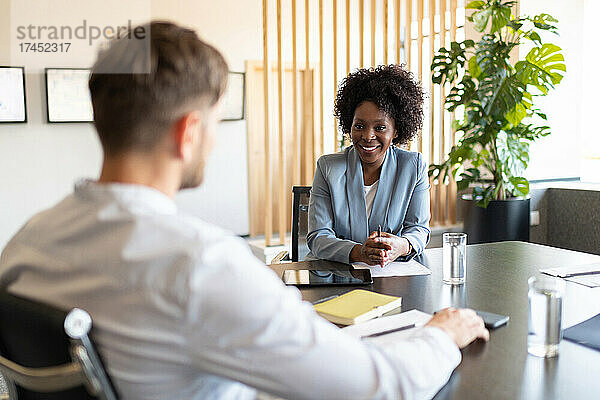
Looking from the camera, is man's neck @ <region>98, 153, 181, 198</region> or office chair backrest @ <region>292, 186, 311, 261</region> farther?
office chair backrest @ <region>292, 186, 311, 261</region>

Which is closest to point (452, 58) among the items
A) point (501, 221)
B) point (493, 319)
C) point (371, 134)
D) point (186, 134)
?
point (501, 221)

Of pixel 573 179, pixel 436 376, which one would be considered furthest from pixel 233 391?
pixel 573 179

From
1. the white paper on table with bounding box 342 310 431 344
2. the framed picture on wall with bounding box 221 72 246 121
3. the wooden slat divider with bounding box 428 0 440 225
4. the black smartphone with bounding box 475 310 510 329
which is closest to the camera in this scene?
the white paper on table with bounding box 342 310 431 344

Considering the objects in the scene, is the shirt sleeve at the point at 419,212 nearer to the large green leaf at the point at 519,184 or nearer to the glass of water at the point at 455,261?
the glass of water at the point at 455,261

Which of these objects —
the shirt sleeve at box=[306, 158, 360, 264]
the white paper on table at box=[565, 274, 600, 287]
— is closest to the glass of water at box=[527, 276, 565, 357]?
the white paper on table at box=[565, 274, 600, 287]

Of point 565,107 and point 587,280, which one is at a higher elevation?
point 565,107

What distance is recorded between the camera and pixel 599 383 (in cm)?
109

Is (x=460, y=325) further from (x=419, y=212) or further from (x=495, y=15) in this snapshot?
(x=495, y=15)

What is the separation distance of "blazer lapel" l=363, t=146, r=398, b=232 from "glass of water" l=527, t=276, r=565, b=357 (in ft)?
3.65

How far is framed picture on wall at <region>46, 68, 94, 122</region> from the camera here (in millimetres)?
5082

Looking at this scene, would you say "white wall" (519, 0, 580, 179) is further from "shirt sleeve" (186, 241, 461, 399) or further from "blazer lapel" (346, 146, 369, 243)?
"shirt sleeve" (186, 241, 461, 399)

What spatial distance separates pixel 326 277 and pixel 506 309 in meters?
0.54

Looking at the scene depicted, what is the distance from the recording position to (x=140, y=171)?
87cm

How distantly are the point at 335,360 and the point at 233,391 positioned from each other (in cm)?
20
